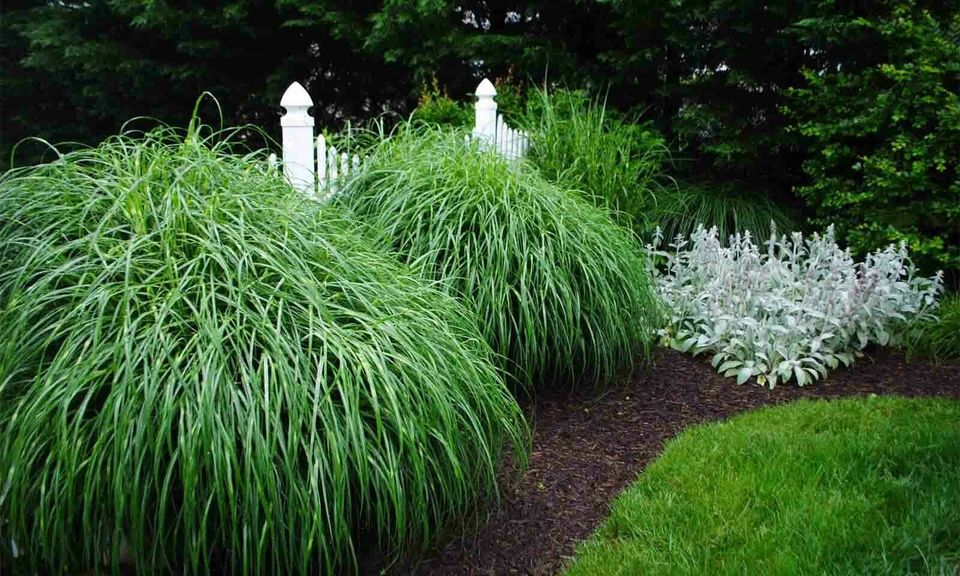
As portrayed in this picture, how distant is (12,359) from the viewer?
2.20 metres

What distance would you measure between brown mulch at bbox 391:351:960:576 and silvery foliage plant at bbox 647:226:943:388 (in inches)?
4.5

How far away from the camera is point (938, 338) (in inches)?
178

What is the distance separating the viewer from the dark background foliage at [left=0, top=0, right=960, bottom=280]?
17.1 ft

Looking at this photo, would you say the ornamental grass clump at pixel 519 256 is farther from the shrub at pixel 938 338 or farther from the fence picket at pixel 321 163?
the shrub at pixel 938 338

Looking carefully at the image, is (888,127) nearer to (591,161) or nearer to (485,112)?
(591,161)

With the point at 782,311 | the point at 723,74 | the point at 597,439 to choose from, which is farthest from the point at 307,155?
the point at 723,74

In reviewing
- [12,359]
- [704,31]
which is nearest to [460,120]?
[704,31]

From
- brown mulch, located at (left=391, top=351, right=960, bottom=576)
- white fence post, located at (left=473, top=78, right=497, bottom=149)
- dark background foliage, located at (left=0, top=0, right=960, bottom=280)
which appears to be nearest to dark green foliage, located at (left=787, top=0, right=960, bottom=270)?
dark background foliage, located at (left=0, top=0, right=960, bottom=280)

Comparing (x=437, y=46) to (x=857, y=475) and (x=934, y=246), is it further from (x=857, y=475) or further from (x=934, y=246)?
(x=857, y=475)

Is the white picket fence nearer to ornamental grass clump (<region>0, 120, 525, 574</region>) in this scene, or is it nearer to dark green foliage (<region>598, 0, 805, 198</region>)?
ornamental grass clump (<region>0, 120, 525, 574</region>)

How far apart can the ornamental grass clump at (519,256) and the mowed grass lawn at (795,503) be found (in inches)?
24.3

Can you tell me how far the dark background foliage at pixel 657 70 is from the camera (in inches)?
205

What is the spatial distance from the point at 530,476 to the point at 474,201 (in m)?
1.26

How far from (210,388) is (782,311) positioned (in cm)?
320
